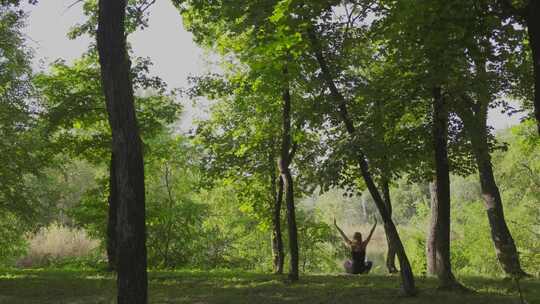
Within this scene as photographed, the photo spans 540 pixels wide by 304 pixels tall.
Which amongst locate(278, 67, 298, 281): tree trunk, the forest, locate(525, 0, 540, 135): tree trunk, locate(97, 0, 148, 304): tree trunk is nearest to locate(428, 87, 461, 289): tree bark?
the forest

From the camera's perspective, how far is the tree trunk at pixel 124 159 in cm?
788

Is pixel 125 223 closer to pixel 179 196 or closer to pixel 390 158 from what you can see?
pixel 390 158

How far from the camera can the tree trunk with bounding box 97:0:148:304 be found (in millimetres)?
7875

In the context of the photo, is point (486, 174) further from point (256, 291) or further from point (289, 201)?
point (256, 291)

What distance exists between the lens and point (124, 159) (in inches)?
321

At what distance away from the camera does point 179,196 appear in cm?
2945

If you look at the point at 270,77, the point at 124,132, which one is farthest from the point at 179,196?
the point at 124,132

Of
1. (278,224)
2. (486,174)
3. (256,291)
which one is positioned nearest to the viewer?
(256,291)

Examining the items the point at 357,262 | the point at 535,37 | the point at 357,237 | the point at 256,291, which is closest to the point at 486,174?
the point at 357,237

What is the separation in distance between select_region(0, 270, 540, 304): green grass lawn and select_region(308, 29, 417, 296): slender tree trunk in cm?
42

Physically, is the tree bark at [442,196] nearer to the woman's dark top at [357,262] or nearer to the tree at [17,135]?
the woman's dark top at [357,262]

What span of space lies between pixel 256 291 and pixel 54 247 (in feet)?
90.0

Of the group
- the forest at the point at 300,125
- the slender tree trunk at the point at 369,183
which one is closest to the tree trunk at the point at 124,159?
the forest at the point at 300,125

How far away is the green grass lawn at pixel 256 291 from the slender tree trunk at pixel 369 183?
1.38 ft
